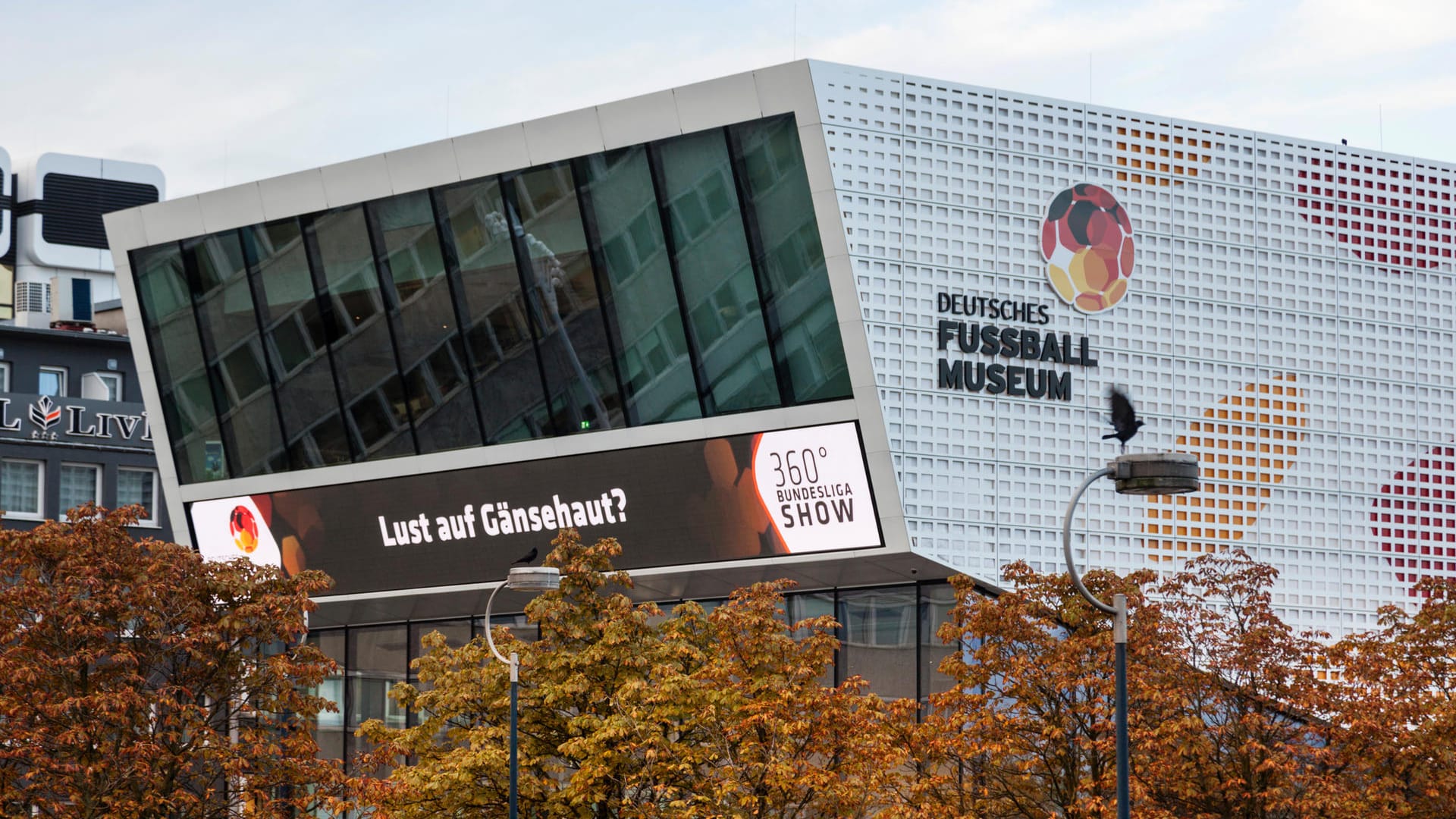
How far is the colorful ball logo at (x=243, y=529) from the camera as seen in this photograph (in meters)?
46.0

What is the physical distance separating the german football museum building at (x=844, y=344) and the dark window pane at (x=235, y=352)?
0.07m

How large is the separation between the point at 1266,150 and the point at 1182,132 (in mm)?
2006

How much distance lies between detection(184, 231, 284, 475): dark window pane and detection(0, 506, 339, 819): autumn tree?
10444mm

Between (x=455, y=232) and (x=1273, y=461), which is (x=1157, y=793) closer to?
(x=1273, y=461)

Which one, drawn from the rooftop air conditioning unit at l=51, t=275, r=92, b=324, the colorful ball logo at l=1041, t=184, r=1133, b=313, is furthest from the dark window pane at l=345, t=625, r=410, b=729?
the rooftop air conditioning unit at l=51, t=275, r=92, b=324

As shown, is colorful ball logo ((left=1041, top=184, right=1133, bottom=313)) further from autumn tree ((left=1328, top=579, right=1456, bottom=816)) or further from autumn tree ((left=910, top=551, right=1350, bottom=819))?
autumn tree ((left=1328, top=579, right=1456, bottom=816))

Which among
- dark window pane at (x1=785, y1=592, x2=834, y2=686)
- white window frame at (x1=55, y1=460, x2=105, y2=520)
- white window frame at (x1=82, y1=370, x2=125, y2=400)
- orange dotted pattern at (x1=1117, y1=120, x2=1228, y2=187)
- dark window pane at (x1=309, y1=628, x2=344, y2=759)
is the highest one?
white window frame at (x1=82, y1=370, x2=125, y2=400)

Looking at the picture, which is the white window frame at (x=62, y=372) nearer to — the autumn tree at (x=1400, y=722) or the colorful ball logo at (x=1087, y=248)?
the colorful ball logo at (x=1087, y=248)

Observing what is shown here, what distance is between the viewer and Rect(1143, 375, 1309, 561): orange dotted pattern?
3941cm

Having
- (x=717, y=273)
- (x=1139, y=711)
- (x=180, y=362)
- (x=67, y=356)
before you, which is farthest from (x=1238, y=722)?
(x=67, y=356)

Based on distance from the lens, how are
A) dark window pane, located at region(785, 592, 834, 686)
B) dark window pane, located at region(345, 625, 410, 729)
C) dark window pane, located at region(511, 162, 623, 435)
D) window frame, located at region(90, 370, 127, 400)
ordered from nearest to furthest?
dark window pane, located at region(511, 162, 623, 435) → dark window pane, located at region(785, 592, 834, 686) → dark window pane, located at region(345, 625, 410, 729) → window frame, located at region(90, 370, 127, 400)

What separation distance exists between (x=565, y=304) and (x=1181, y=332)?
11.6 metres

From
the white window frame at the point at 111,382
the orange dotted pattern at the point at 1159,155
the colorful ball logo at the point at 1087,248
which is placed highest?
the white window frame at the point at 111,382

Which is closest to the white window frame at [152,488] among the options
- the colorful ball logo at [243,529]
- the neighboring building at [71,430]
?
the neighboring building at [71,430]
